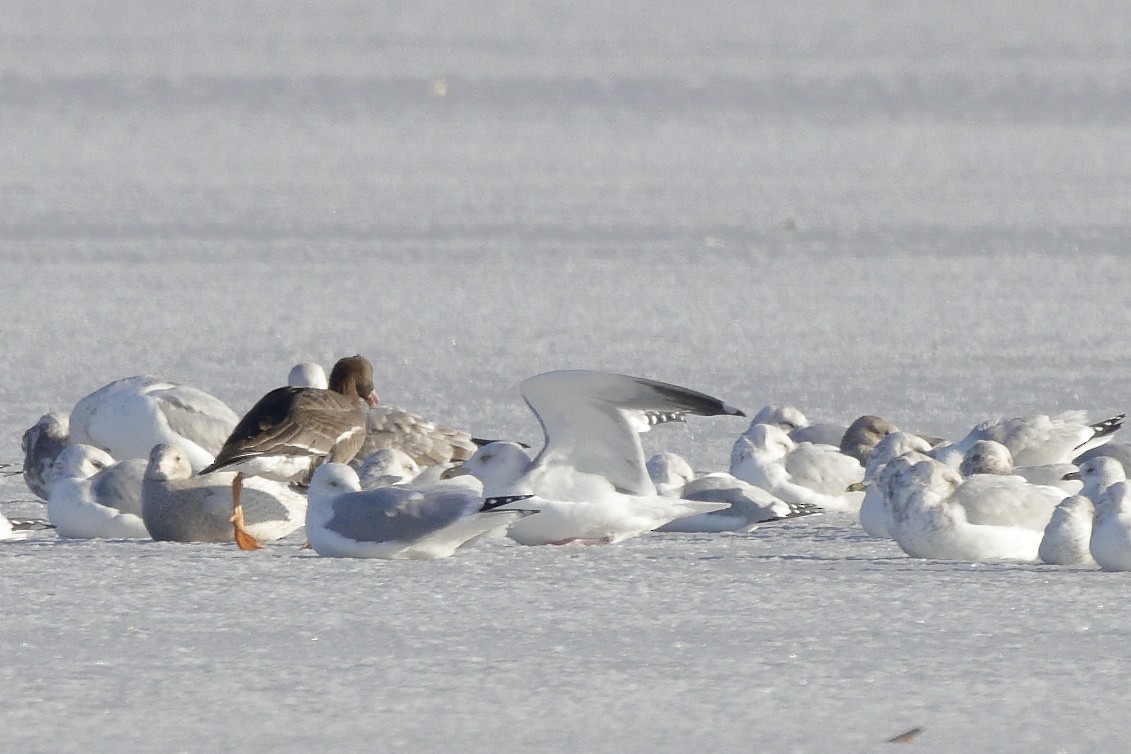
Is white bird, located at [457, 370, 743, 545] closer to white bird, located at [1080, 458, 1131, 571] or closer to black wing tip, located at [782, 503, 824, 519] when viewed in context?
black wing tip, located at [782, 503, 824, 519]

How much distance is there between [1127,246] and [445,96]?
1020cm

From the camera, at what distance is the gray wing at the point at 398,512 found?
4.64 m

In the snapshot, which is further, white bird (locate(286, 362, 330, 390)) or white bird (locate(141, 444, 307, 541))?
white bird (locate(286, 362, 330, 390))

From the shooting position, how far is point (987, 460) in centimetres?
538

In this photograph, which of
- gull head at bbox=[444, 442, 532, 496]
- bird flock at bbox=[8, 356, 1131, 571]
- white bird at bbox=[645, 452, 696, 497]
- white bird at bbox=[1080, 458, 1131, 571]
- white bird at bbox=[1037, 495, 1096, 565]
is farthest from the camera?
white bird at bbox=[645, 452, 696, 497]

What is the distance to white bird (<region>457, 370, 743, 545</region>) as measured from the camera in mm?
5020

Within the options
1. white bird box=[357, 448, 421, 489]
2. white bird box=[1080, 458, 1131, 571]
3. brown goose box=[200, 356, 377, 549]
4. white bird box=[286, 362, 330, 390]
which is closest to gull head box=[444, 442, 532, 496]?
white bird box=[357, 448, 421, 489]

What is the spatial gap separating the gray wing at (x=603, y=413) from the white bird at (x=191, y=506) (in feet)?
2.22

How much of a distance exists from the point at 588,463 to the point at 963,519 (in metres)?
0.97

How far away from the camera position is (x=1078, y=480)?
5438 mm

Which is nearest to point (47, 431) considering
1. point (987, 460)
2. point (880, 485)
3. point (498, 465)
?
point (498, 465)

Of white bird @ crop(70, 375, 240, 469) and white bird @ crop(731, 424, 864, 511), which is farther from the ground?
white bird @ crop(70, 375, 240, 469)

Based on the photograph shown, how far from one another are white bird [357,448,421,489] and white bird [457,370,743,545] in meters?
0.22

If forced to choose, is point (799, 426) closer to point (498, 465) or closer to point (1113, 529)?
point (498, 465)
